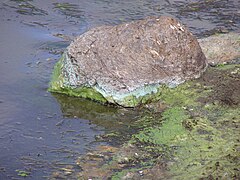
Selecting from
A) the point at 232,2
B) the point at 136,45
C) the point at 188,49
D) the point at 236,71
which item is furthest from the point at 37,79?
the point at 232,2

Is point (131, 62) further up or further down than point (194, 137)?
further up

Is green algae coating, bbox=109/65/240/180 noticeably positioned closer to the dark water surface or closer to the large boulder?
the large boulder

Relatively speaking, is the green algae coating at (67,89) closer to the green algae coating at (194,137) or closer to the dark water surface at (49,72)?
the dark water surface at (49,72)

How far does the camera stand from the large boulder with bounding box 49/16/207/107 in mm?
6590

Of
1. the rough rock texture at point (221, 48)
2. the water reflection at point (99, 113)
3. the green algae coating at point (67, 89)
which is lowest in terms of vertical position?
the water reflection at point (99, 113)

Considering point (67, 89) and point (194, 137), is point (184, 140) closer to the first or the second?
point (194, 137)

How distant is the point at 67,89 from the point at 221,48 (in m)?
2.26

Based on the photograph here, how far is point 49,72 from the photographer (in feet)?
24.8

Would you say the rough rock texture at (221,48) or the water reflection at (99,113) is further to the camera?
the rough rock texture at (221,48)

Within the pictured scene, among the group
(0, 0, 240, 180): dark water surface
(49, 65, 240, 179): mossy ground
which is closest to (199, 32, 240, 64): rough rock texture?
(49, 65, 240, 179): mossy ground

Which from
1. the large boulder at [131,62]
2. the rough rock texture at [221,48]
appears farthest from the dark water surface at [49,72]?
the rough rock texture at [221,48]

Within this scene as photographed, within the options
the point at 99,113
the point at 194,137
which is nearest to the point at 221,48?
the point at 99,113

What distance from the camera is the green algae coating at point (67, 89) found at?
6.75 meters

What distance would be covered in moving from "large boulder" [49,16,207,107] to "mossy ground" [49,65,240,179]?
195mm
